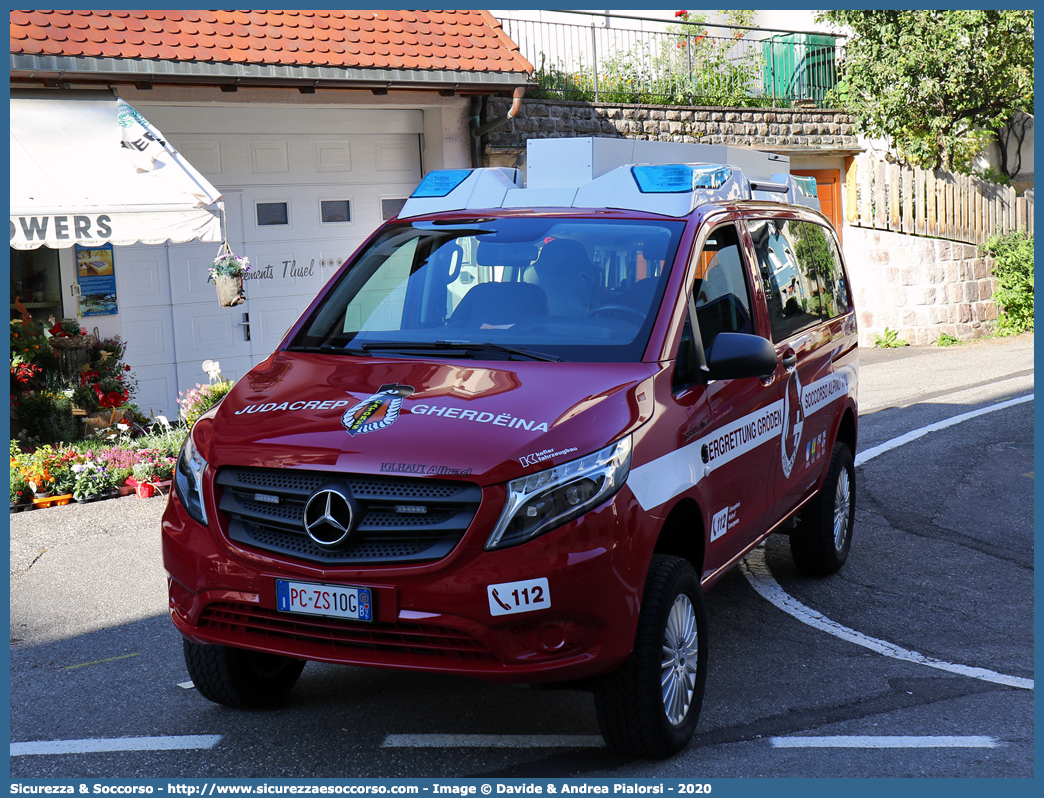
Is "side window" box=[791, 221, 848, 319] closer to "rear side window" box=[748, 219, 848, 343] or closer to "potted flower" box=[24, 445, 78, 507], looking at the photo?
"rear side window" box=[748, 219, 848, 343]

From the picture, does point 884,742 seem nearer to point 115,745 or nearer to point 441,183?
point 115,745

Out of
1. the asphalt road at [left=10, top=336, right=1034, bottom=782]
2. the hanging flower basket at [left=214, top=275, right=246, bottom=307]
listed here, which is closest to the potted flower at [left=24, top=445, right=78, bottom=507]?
the asphalt road at [left=10, top=336, right=1034, bottom=782]

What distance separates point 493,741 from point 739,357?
5.76 feet

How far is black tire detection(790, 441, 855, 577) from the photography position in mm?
6186

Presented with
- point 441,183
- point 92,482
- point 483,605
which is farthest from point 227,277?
point 483,605

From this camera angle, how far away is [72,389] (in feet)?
33.3

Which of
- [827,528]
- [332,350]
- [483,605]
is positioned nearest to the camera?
[483,605]

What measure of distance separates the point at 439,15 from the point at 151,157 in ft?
16.5

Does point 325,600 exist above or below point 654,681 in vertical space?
above

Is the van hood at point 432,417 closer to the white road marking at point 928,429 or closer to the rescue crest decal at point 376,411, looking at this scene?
the rescue crest decal at point 376,411

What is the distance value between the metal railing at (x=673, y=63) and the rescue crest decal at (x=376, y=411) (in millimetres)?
11277

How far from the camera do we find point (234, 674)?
4.37 metres

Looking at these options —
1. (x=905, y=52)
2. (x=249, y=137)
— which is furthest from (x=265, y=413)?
(x=905, y=52)

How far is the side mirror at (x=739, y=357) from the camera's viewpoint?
14.0 ft
